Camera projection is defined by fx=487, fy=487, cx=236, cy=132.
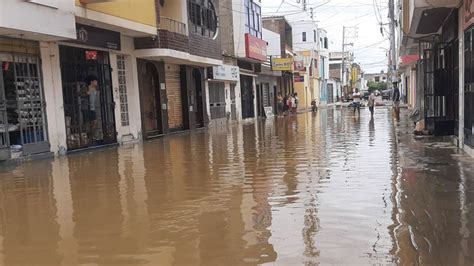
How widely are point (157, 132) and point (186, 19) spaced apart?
516 cm

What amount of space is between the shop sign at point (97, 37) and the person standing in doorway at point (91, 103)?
1235 millimetres

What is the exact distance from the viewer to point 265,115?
37281 mm

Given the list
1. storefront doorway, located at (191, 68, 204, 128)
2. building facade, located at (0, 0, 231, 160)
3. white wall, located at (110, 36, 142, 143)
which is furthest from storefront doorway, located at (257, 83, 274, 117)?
white wall, located at (110, 36, 142, 143)

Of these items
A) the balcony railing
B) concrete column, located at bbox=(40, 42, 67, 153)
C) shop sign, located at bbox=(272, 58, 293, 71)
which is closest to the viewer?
concrete column, located at bbox=(40, 42, 67, 153)

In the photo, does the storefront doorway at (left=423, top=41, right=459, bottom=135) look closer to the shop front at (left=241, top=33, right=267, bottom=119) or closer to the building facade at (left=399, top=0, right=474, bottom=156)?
the building facade at (left=399, top=0, right=474, bottom=156)

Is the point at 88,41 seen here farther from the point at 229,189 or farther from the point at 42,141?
the point at 229,189

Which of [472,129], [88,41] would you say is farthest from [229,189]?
[88,41]

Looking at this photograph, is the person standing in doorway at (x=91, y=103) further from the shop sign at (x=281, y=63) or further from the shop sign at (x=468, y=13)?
the shop sign at (x=281, y=63)

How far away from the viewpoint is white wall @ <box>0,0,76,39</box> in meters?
11.0

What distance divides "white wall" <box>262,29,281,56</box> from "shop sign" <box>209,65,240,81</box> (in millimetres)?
11933

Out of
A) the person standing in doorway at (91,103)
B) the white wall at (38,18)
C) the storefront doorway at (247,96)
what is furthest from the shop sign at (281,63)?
the white wall at (38,18)

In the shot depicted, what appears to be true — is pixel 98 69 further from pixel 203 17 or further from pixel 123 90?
pixel 203 17

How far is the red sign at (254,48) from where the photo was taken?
30.6 m

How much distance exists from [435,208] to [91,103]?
12556 mm
